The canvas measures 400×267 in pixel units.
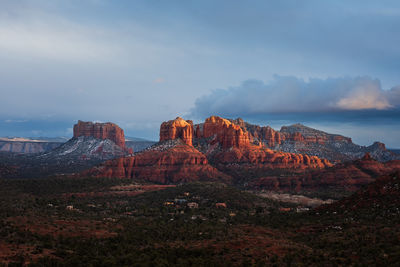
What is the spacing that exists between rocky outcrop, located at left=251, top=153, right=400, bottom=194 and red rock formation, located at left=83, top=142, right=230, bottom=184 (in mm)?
30680

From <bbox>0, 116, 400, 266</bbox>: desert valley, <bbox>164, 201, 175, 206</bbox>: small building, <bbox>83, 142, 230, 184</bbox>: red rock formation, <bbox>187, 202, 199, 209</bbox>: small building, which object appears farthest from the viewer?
<bbox>83, 142, 230, 184</bbox>: red rock formation

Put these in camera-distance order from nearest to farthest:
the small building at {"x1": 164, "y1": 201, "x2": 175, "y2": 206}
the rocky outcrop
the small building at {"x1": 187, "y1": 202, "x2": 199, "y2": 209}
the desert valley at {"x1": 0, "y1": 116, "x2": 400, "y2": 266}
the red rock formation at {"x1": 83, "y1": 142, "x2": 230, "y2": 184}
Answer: the desert valley at {"x1": 0, "y1": 116, "x2": 400, "y2": 266}
the small building at {"x1": 187, "y1": 202, "x2": 199, "y2": 209}
the small building at {"x1": 164, "y1": 201, "x2": 175, "y2": 206}
the rocky outcrop
the red rock formation at {"x1": 83, "y1": 142, "x2": 230, "y2": 184}

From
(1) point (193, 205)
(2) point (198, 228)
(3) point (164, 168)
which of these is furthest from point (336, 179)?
(2) point (198, 228)

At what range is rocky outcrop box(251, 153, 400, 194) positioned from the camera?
142625 mm

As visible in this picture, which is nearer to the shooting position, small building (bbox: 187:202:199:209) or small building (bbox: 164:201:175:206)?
small building (bbox: 187:202:199:209)

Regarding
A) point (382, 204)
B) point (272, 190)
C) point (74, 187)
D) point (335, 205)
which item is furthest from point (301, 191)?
point (74, 187)

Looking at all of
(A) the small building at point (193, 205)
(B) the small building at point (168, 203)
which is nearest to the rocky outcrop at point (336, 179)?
(A) the small building at point (193, 205)

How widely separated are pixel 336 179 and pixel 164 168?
87509mm

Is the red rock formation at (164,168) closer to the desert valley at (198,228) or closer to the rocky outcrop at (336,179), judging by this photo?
the rocky outcrop at (336,179)

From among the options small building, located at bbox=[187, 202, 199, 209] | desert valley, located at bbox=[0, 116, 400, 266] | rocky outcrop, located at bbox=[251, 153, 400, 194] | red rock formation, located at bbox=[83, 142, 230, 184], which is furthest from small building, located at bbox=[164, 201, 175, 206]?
red rock formation, located at bbox=[83, 142, 230, 184]

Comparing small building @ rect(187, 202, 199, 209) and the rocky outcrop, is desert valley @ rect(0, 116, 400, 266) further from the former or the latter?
the rocky outcrop

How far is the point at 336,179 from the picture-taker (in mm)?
146250

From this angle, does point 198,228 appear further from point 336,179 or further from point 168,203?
point 336,179

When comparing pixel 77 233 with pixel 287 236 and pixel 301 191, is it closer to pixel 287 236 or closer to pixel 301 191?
pixel 287 236
